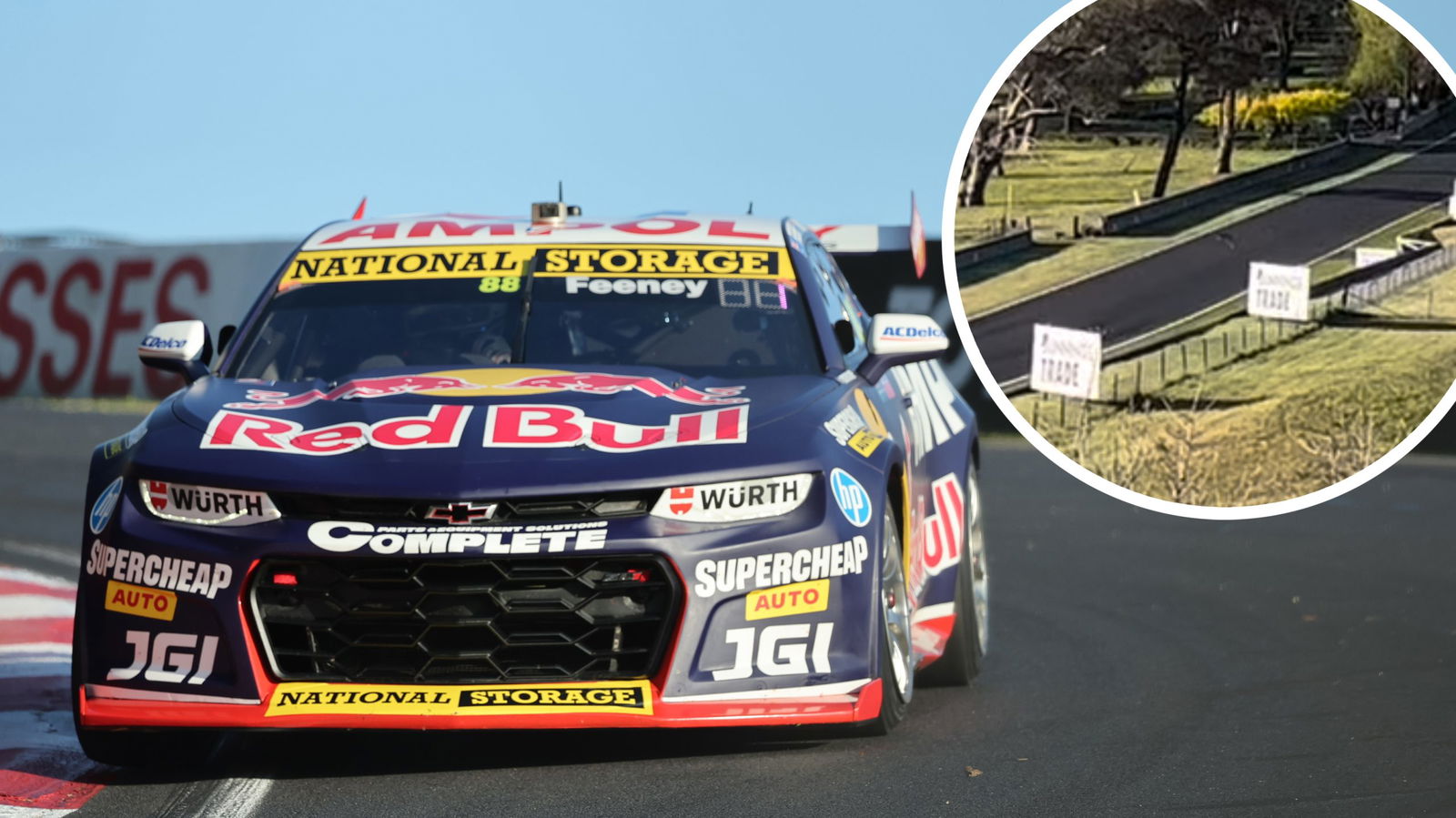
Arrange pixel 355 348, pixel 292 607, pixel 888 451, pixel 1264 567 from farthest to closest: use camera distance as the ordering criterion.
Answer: pixel 1264 567 → pixel 355 348 → pixel 888 451 → pixel 292 607

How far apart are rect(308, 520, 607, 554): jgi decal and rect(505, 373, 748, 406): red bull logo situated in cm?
64

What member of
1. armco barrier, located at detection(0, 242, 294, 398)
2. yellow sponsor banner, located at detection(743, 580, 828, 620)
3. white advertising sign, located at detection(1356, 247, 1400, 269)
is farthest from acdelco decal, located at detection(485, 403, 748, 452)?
armco barrier, located at detection(0, 242, 294, 398)

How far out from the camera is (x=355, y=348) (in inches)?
268

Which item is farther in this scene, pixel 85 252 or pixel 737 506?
pixel 85 252

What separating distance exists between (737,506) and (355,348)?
5.53ft

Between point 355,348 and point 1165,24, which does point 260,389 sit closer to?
point 355,348

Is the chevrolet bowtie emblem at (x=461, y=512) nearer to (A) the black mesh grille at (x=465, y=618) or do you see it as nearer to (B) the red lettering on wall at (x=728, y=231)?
(A) the black mesh grille at (x=465, y=618)

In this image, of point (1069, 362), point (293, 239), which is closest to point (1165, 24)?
point (1069, 362)

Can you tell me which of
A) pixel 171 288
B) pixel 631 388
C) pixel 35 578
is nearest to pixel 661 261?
pixel 631 388

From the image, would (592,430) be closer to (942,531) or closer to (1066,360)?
(942,531)

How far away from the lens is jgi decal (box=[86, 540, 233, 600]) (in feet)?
18.1

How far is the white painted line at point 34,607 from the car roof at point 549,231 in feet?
8.86

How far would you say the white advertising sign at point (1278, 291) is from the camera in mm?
8375

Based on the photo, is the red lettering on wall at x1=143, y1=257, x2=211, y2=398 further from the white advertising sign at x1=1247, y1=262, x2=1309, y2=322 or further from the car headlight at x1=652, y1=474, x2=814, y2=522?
the car headlight at x1=652, y1=474, x2=814, y2=522
